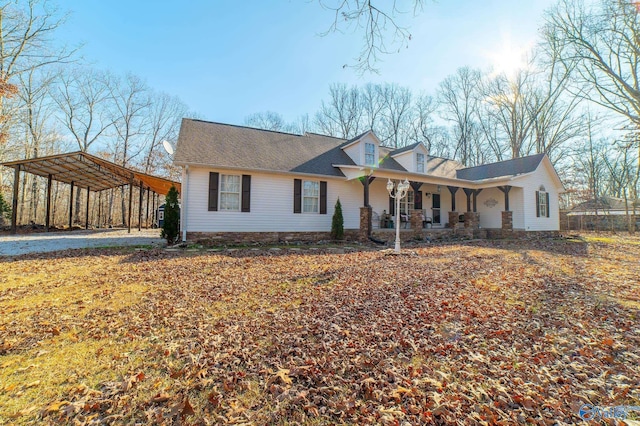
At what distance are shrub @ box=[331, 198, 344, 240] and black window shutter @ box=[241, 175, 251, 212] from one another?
3.74 metres

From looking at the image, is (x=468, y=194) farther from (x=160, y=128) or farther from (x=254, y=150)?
(x=160, y=128)

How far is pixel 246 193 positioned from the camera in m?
11.4

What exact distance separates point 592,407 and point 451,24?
4.63m

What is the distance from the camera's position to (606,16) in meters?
11.6

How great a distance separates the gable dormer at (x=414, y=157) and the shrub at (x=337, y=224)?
18.6 feet

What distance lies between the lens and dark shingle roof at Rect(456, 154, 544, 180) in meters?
17.0

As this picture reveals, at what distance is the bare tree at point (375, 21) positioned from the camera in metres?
3.67

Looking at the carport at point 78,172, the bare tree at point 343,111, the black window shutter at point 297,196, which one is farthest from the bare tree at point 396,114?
the carport at point 78,172

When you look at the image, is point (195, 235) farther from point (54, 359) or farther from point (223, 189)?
point (54, 359)

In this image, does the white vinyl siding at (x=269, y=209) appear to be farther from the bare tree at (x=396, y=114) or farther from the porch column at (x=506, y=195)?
the bare tree at (x=396, y=114)

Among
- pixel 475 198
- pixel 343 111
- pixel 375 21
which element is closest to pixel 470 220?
pixel 475 198

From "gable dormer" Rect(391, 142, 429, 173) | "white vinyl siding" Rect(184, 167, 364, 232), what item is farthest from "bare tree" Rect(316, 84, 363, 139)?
"white vinyl siding" Rect(184, 167, 364, 232)

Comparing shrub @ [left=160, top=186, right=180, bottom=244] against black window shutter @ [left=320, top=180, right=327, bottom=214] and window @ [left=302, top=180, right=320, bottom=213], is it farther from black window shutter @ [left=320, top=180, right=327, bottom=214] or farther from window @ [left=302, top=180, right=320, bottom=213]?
black window shutter @ [left=320, top=180, right=327, bottom=214]

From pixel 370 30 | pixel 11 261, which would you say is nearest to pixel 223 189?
pixel 11 261
